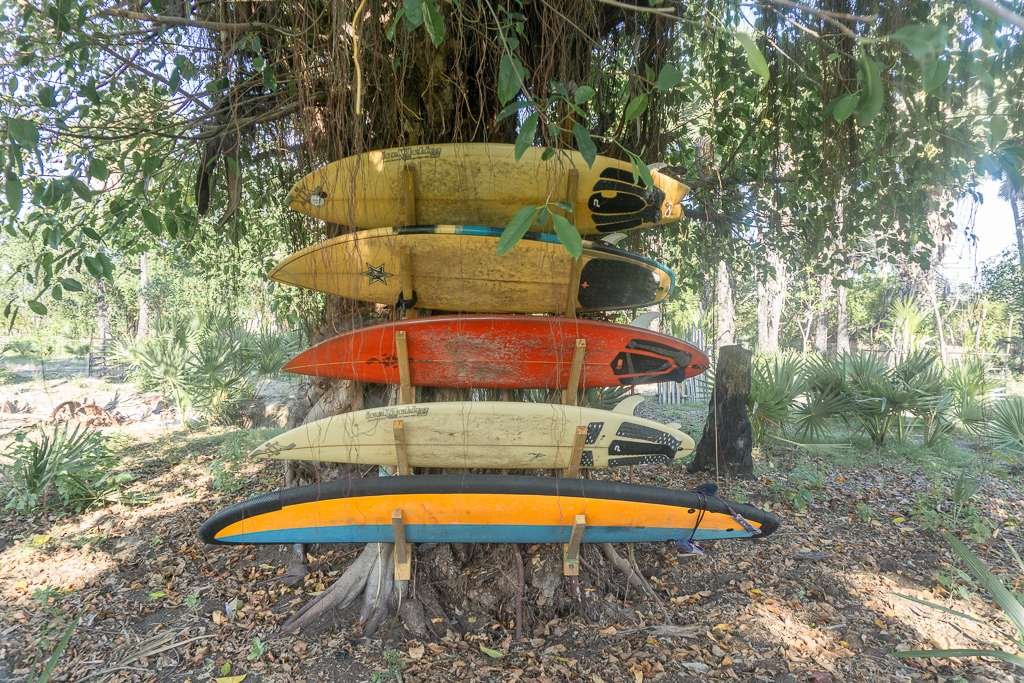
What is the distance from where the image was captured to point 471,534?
2186 millimetres

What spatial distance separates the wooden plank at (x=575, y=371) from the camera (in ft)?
7.50

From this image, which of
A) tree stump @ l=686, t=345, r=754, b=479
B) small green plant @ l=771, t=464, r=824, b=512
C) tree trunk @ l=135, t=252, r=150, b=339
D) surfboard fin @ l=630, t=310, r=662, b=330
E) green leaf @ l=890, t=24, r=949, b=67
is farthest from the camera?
tree trunk @ l=135, t=252, r=150, b=339

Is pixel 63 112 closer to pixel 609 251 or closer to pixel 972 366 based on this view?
pixel 609 251

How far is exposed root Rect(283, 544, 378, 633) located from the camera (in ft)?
8.45

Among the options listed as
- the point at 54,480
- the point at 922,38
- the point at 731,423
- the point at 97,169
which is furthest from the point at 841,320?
the point at 97,169

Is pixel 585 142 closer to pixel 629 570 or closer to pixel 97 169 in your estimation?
pixel 97 169

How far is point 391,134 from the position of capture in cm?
246

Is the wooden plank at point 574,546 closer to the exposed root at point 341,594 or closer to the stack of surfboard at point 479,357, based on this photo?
the stack of surfboard at point 479,357

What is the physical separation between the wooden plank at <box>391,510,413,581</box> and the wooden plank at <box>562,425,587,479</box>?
64 cm

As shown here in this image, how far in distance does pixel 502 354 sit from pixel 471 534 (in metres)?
0.69

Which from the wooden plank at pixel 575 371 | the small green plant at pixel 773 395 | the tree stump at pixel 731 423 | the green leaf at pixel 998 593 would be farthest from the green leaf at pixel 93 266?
the small green plant at pixel 773 395

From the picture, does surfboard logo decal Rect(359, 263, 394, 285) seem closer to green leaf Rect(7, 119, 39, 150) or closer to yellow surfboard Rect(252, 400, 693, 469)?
yellow surfboard Rect(252, 400, 693, 469)

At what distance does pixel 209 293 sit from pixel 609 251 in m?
9.85

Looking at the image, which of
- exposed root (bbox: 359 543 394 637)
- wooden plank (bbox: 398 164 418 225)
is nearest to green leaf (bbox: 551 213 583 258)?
wooden plank (bbox: 398 164 418 225)
